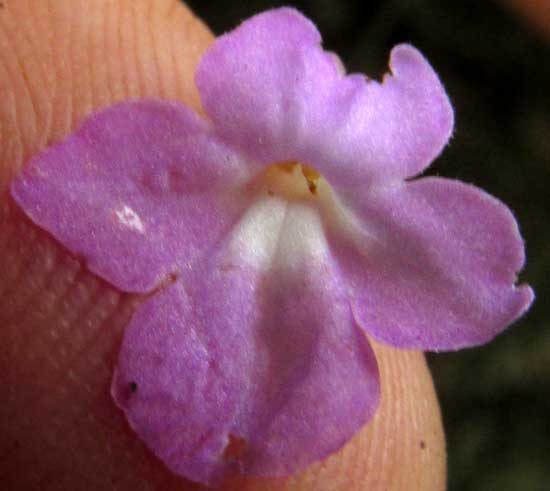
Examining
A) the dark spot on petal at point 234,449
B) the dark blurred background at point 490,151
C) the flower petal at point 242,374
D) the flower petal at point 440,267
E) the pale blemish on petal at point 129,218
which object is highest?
the flower petal at point 440,267

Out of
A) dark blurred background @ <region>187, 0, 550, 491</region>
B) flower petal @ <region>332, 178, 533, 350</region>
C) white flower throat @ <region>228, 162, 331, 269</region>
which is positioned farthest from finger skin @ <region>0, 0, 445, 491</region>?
dark blurred background @ <region>187, 0, 550, 491</region>

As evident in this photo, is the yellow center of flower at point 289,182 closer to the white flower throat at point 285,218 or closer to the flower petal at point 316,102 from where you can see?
the white flower throat at point 285,218

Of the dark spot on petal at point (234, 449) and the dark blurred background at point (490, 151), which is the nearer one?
the dark spot on petal at point (234, 449)

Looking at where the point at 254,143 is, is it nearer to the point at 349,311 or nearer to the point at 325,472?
the point at 349,311

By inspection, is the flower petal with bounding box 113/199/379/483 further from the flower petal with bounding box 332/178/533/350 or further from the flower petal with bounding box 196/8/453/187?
the flower petal with bounding box 196/8/453/187

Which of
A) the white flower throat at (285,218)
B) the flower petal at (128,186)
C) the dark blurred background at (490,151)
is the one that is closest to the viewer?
the flower petal at (128,186)

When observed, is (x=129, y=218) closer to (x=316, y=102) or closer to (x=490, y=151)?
(x=316, y=102)

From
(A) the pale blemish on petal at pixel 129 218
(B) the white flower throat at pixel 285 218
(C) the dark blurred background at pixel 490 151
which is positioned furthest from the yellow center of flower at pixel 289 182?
(C) the dark blurred background at pixel 490 151
